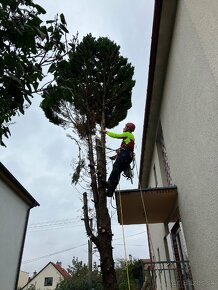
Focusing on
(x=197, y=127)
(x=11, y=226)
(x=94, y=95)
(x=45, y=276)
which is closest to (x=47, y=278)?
(x=45, y=276)

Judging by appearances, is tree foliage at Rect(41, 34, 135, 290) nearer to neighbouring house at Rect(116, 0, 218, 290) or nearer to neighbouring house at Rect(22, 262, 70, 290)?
neighbouring house at Rect(116, 0, 218, 290)

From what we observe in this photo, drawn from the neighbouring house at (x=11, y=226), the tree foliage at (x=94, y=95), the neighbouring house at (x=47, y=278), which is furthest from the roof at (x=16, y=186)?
the neighbouring house at (x=47, y=278)

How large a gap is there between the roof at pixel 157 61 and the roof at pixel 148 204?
2.55 metres

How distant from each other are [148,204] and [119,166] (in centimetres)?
134

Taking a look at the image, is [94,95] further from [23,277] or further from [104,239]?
[23,277]

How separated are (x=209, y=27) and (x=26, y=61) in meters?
2.56

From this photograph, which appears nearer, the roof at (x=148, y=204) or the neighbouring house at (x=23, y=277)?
the roof at (x=148, y=204)

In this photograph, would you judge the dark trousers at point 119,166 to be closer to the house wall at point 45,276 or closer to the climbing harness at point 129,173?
the climbing harness at point 129,173

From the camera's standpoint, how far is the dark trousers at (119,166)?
6.59m

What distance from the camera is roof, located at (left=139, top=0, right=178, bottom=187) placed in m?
5.68

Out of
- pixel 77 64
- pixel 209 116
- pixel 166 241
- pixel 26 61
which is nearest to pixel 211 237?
pixel 209 116

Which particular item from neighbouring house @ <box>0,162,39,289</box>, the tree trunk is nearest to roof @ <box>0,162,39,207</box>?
neighbouring house @ <box>0,162,39,289</box>

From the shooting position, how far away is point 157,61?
6734 millimetres

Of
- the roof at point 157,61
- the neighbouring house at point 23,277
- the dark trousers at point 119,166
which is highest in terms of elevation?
the neighbouring house at point 23,277
